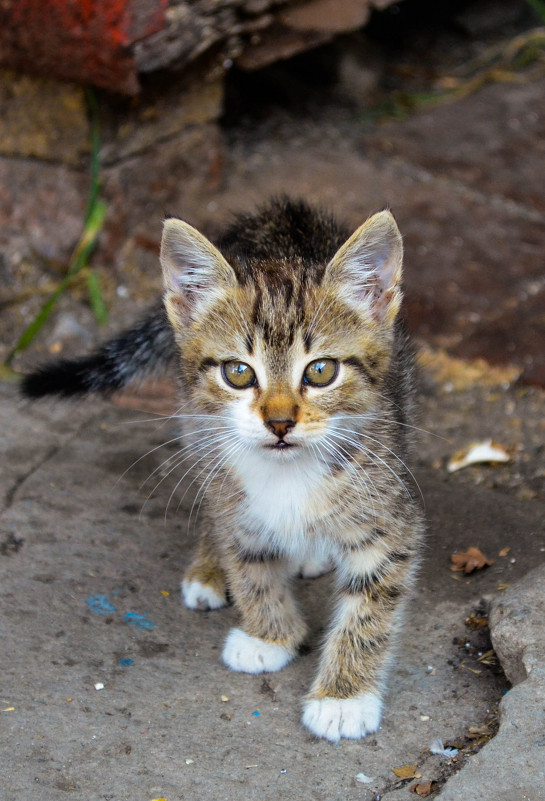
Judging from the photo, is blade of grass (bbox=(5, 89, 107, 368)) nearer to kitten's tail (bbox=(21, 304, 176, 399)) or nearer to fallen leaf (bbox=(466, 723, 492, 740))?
kitten's tail (bbox=(21, 304, 176, 399))

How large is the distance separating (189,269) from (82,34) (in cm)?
186

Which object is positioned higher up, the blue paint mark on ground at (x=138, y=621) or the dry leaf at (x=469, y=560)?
the blue paint mark on ground at (x=138, y=621)

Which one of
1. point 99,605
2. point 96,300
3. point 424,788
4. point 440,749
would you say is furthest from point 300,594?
point 96,300

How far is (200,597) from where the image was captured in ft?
10.7

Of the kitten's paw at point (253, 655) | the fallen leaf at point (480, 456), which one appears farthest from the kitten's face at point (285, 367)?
the fallen leaf at point (480, 456)

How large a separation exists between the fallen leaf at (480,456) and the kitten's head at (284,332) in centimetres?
121

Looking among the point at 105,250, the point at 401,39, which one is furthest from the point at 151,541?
the point at 401,39


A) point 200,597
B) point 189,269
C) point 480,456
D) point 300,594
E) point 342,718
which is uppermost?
point 189,269

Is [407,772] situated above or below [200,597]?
above

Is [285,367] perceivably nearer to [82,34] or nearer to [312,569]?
[312,569]

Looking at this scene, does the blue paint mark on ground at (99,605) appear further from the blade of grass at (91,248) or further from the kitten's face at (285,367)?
the blade of grass at (91,248)

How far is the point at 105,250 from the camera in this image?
16.4 feet

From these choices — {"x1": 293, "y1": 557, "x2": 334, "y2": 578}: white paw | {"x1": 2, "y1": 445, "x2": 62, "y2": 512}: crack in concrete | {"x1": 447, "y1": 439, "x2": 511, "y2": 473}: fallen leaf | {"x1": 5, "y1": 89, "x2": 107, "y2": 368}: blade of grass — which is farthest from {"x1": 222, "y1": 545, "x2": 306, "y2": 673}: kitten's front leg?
{"x1": 5, "y1": 89, "x2": 107, "y2": 368}: blade of grass

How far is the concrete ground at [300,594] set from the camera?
8.30 feet
